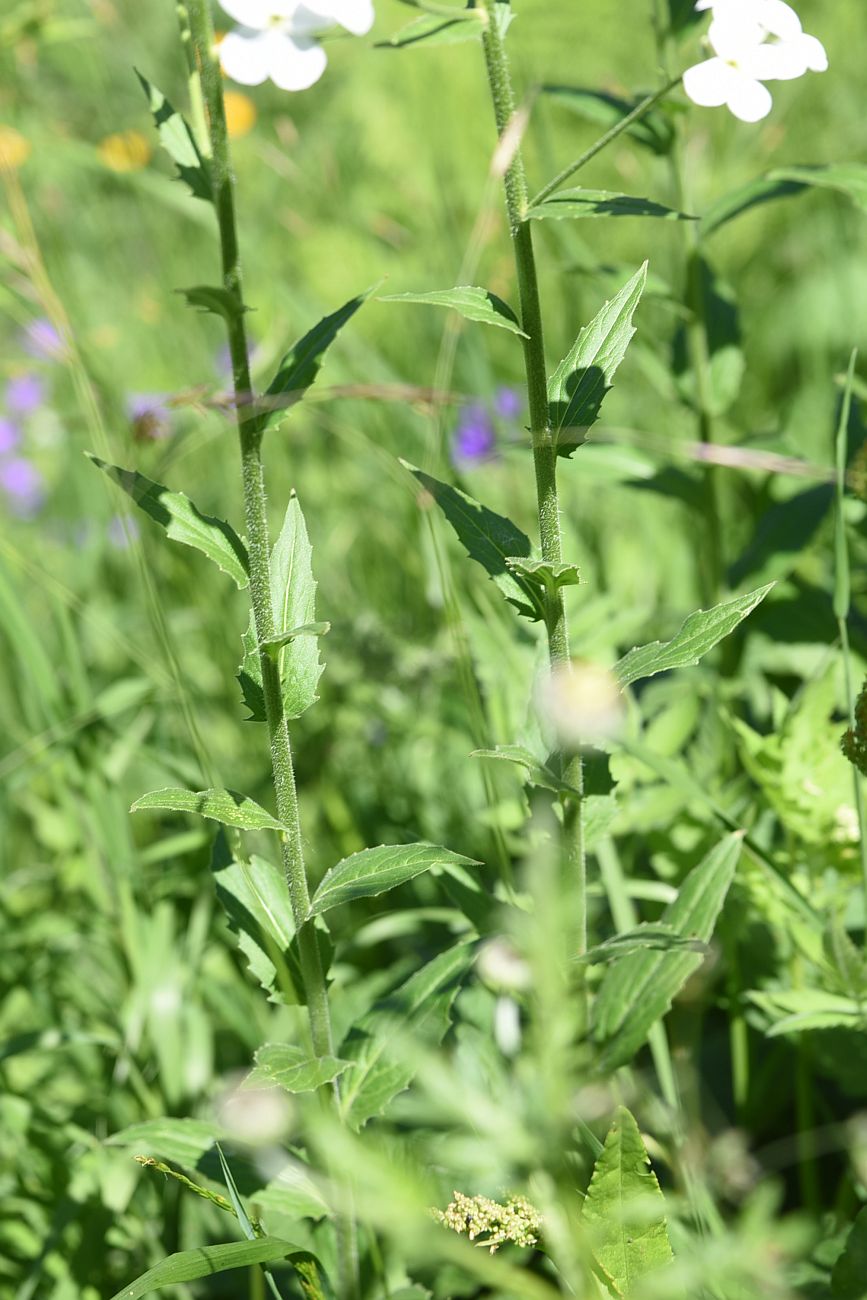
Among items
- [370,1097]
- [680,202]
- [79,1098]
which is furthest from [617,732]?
[79,1098]

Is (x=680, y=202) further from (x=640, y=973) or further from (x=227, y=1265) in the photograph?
(x=227, y=1265)

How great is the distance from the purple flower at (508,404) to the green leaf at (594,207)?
4.83 ft

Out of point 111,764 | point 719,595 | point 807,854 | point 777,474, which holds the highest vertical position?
point 777,474

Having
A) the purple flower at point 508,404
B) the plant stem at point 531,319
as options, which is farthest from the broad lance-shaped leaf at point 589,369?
the purple flower at point 508,404

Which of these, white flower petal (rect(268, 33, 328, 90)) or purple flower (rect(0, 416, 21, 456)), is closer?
white flower petal (rect(268, 33, 328, 90))

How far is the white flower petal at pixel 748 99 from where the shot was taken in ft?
2.65

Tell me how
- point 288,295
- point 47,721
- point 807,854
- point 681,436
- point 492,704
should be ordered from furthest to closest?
point 681,436 → point 288,295 → point 47,721 → point 492,704 → point 807,854

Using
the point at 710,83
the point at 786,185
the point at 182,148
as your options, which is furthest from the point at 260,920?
the point at 786,185

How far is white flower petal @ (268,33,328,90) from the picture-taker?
33.7 inches

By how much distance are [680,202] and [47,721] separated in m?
0.96

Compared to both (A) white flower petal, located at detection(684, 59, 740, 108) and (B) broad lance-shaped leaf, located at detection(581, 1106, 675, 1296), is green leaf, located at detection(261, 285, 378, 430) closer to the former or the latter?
(A) white flower petal, located at detection(684, 59, 740, 108)

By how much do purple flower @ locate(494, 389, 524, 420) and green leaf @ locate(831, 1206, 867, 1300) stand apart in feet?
5.59

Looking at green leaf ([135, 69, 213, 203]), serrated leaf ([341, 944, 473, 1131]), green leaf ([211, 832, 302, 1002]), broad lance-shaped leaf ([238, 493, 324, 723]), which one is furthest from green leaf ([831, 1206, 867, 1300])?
green leaf ([135, 69, 213, 203])

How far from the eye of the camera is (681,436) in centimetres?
203
